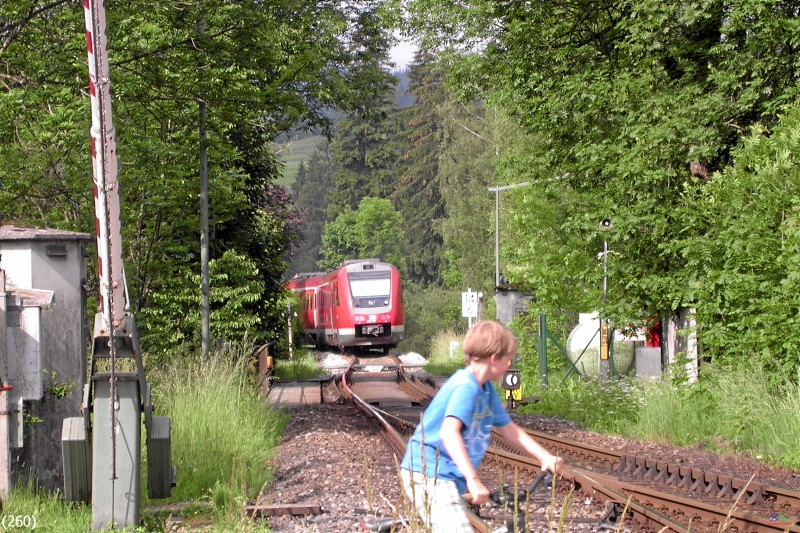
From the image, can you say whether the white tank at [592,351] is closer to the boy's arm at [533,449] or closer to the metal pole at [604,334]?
the metal pole at [604,334]

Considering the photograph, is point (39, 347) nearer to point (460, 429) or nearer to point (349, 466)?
point (349, 466)

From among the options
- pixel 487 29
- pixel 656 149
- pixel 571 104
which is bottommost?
pixel 656 149

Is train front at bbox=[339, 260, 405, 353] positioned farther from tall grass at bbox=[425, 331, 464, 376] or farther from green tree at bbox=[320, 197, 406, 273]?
green tree at bbox=[320, 197, 406, 273]

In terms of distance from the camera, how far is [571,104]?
54.4 ft

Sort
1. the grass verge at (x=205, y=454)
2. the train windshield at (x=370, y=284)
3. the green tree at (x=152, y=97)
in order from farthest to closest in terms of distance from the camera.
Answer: the train windshield at (x=370, y=284)
the green tree at (x=152, y=97)
the grass verge at (x=205, y=454)

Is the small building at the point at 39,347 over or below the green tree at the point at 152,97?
below

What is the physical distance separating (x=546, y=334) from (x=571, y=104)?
5647 millimetres

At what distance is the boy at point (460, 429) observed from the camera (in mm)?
4258

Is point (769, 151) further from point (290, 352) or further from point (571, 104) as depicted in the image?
point (290, 352)

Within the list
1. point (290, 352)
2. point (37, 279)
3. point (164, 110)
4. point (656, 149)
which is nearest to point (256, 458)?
point (37, 279)

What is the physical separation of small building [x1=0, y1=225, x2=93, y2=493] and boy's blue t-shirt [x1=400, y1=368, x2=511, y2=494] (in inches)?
174

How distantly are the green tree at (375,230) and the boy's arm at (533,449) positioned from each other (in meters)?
74.7

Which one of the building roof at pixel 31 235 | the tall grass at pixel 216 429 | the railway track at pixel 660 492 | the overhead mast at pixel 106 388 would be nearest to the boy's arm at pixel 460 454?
the railway track at pixel 660 492

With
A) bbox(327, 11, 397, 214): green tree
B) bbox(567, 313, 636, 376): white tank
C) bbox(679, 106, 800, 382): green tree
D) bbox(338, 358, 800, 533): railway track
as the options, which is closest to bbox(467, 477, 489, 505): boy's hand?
bbox(338, 358, 800, 533): railway track
